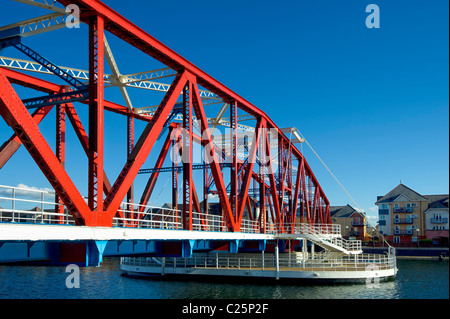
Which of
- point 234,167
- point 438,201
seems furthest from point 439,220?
point 234,167

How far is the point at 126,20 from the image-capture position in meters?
23.2

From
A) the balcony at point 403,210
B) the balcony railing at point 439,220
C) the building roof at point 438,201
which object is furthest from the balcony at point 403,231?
the building roof at point 438,201

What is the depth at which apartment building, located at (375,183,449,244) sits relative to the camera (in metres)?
93.6

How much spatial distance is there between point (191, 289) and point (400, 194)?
228ft

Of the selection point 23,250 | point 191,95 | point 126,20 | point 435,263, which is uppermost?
point 126,20

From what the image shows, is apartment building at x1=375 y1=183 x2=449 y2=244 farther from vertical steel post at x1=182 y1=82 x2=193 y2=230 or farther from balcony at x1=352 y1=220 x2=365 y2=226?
vertical steel post at x1=182 y1=82 x2=193 y2=230

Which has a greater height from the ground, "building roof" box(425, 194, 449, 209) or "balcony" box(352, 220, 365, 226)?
"building roof" box(425, 194, 449, 209)

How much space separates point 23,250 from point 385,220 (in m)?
92.7

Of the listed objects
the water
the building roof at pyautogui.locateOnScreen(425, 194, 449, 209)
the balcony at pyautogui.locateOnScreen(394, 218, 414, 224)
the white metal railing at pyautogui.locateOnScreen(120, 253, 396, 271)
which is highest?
the building roof at pyautogui.locateOnScreen(425, 194, 449, 209)

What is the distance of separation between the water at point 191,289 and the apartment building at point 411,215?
4546 centimetres

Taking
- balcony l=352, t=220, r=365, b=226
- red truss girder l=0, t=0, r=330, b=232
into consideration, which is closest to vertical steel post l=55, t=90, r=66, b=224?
red truss girder l=0, t=0, r=330, b=232
